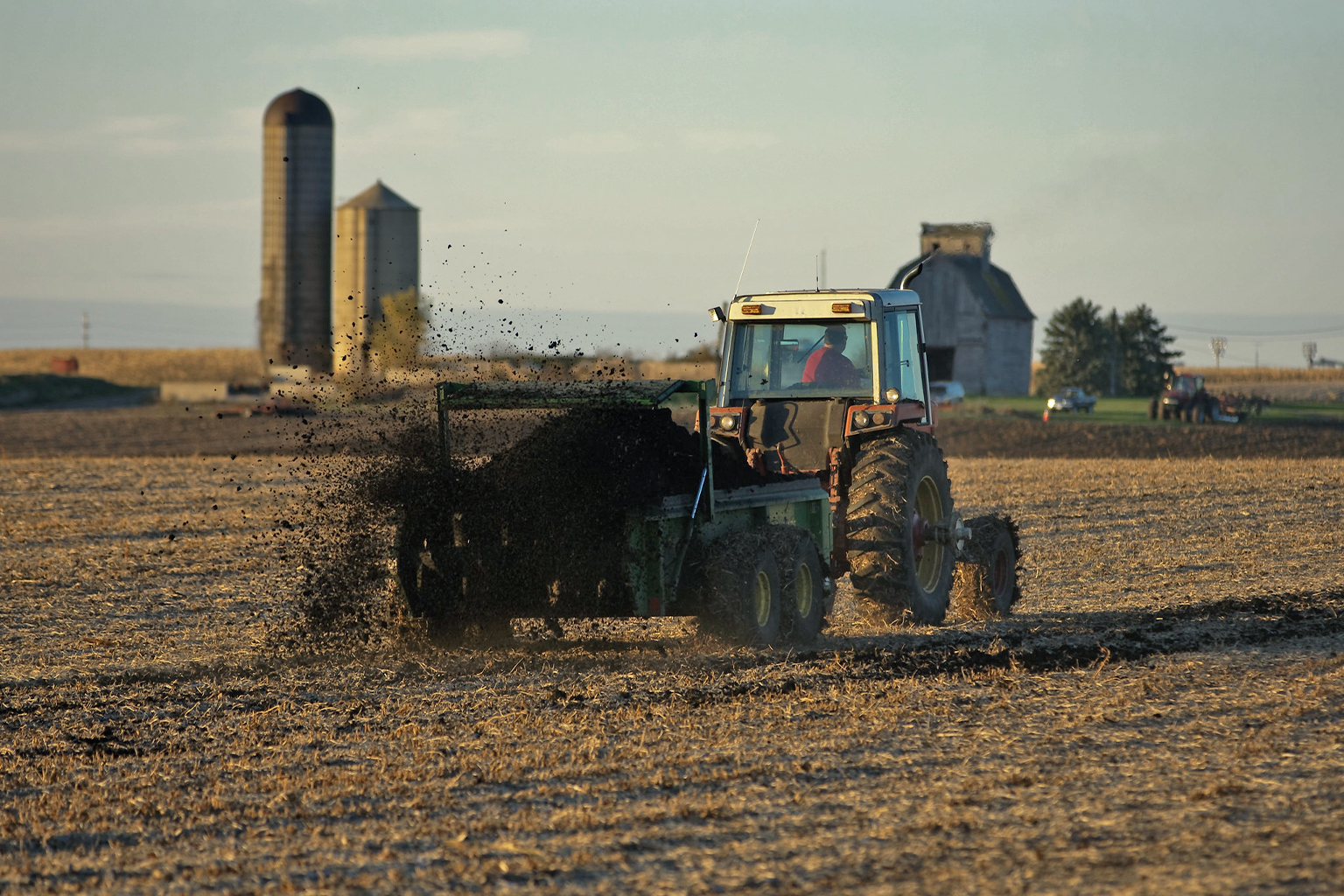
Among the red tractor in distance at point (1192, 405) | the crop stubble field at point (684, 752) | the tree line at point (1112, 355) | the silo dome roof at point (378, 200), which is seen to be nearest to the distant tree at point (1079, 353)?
the tree line at point (1112, 355)

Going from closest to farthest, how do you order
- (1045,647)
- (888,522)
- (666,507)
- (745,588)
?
1. (666,507)
2. (745,588)
3. (1045,647)
4. (888,522)

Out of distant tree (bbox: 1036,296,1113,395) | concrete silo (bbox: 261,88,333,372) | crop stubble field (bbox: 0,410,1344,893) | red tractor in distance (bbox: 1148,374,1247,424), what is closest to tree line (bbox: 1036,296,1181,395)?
distant tree (bbox: 1036,296,1113,395)

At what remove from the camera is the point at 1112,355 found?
2749 inches

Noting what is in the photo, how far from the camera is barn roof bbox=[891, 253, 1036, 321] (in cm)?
6756

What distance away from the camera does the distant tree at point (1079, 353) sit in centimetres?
6950

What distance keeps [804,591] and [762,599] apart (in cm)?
58

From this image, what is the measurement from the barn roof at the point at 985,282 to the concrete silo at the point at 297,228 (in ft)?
76.9

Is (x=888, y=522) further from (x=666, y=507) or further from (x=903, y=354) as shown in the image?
(x=666, y=507)

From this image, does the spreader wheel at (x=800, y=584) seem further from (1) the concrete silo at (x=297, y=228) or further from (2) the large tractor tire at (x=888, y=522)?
(1) the concrete silo at (x=297, y=228)

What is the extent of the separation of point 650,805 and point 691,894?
1240mm

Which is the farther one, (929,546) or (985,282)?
(985,282)

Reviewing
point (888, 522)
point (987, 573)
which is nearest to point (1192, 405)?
point (987, 573)

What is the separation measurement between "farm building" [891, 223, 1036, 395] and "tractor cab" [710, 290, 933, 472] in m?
54.4

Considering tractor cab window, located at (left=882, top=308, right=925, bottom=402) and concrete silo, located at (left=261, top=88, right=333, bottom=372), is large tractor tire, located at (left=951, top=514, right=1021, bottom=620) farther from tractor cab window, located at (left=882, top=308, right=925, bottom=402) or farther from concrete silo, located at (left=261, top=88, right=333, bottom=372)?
concrete silo, located at (left=261, top=88, right=333, bottom=372)
